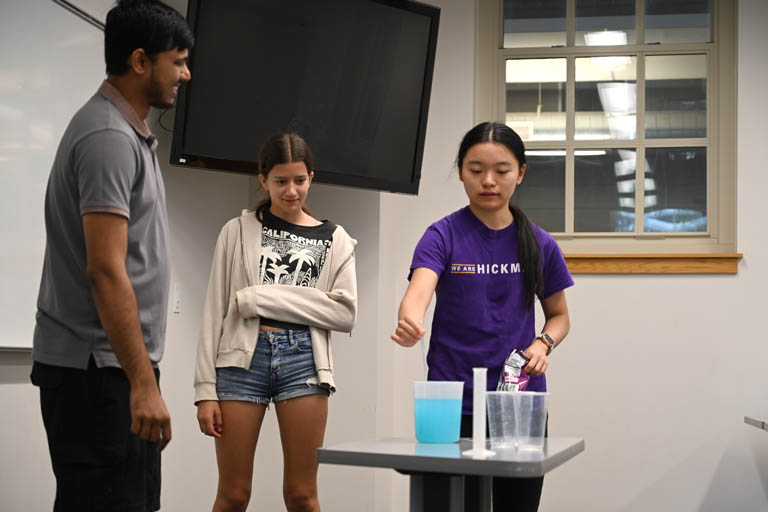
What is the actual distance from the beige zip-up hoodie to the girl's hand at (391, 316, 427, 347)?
701mm

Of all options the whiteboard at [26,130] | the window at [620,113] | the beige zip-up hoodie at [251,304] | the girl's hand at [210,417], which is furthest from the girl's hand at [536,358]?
the window at [620,113]

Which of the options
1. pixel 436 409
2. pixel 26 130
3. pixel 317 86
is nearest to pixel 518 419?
pixel 436 409

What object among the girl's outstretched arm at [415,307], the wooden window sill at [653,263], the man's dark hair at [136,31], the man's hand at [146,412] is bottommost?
the man's hand at [146,412]

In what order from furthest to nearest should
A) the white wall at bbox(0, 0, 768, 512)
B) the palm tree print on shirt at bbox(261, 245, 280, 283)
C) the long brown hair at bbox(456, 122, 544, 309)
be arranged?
1. the white wall at bbox(0, 0, 768, 512)
2. the palm tree print on shirt at bbox(261, 245, 280, 283)
3. the long brown hair at bbox(456, 122, 544, 309)

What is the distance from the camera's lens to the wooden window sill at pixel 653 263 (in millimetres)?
3809

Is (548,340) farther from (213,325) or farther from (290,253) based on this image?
(213,325)

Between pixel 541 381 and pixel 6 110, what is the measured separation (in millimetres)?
1486

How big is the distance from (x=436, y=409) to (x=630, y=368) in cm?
261

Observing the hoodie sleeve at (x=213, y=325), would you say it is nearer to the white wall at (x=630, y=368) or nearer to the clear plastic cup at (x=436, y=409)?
the clear plastic cup at (x=436, y=409)

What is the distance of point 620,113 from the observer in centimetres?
403

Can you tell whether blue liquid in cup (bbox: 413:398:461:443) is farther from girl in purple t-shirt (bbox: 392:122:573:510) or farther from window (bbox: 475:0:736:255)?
window (bbox: 475:0:736:255)

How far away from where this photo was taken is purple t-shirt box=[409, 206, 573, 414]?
1.84 m

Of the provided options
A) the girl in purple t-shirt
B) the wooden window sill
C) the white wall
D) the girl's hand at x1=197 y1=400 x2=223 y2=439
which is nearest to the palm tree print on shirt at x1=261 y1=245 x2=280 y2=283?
the girl's hand at x1=197 y1=400 x2=223 y2=439

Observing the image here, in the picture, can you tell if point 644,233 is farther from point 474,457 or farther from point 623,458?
point 474,457
